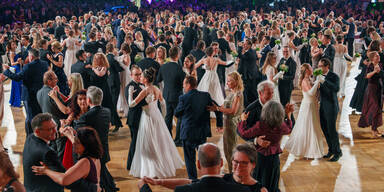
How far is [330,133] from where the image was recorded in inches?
265

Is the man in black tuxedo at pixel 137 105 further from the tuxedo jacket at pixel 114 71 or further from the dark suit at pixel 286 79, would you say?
the dark suit at pixel 286 79

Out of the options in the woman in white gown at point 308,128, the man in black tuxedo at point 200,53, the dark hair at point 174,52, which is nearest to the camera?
the woman in white gown at point 308,128

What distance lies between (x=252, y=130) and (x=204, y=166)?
1.60 m

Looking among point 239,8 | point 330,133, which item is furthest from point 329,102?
point 239,8

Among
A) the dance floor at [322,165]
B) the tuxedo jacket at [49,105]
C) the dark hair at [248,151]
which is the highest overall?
the tuxedo jacket at [49,105]

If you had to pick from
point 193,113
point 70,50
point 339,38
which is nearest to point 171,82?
point 193,113

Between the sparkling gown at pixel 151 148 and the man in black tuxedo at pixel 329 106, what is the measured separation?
2217mm

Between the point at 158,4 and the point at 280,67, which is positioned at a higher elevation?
the point at 158,4

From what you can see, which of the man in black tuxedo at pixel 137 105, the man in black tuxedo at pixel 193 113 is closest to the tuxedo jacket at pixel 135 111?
the man in black tuxedo at pixel 137 105

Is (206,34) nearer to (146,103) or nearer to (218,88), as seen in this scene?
(218,88)

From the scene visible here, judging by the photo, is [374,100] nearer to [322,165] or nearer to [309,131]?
[309,131]

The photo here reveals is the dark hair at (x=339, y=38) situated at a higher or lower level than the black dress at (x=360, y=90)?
higher

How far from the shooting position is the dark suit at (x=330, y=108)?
6492 millimetres

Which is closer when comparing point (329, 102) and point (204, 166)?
point (204, 166)
